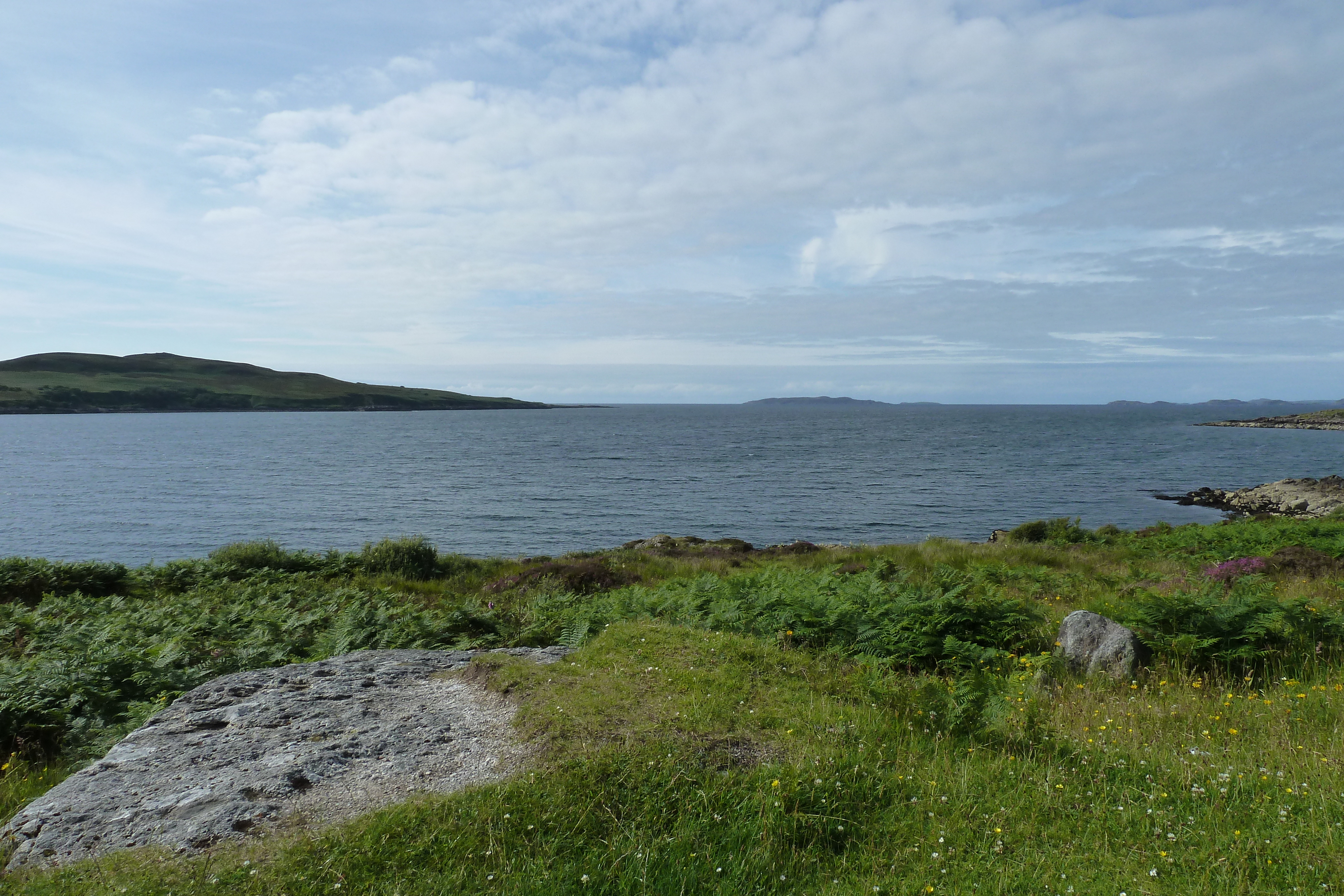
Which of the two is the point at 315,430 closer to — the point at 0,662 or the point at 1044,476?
the point at 1044,476

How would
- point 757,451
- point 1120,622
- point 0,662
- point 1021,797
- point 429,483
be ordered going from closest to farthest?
point 1021,797 < point 0,662 < point 1120,622 < point 429,483 < point 757,451

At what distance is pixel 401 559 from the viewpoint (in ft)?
76.1

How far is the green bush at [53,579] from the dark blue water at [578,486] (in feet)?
61.6

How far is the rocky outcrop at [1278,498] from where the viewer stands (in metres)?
42.9

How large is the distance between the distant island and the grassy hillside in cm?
19056

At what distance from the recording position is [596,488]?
61.2 metres

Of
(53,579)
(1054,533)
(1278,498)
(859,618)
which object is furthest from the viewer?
(1278,498)

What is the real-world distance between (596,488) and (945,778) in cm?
5648

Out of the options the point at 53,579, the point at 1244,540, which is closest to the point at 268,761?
the point at 53,579

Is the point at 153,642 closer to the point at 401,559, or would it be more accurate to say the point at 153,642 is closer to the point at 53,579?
the point at 53,579

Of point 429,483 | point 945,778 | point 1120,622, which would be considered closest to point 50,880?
point 945,778

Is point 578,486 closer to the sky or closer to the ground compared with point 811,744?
closer to the ground

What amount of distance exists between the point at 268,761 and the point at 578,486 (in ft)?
189

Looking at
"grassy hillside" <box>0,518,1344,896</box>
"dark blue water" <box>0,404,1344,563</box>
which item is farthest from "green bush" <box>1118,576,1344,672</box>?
"dark blue water" <box>0,404,1344,563</box>
